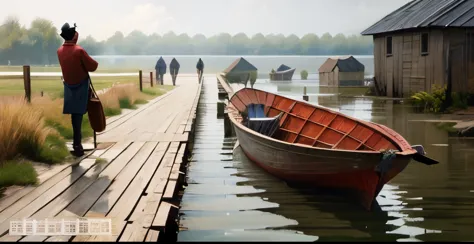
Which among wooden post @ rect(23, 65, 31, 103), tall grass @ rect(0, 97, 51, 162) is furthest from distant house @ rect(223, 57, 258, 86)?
tall grass @ rect(0, 97, 51, 162)

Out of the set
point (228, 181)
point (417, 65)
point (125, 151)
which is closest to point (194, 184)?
point (228, 181)

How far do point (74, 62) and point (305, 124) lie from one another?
5299mm

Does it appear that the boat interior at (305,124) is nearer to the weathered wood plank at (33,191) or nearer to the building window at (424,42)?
the weathered wood plank at (33,191)

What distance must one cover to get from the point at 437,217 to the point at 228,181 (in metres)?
4.17

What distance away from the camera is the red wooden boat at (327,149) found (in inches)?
359

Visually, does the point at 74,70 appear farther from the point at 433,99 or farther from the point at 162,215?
the point at 433,99

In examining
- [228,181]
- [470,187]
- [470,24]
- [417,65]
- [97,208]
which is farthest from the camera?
[417,65]

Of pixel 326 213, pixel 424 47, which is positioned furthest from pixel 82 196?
pixel 424 47

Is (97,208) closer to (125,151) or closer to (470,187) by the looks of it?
(125,151)

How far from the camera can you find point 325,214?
→ 9359 mm

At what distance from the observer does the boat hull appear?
29.8ft

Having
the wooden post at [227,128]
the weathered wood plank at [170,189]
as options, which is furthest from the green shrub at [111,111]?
the weathered wood plank at [170,189]

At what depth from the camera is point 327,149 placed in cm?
959

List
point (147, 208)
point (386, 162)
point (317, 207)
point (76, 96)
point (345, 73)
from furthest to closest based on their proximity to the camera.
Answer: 1. point (345, 73)
2. point (76, 96)
3. point (317, 207)
4. point (386, 162)
5. point (147, 208)
